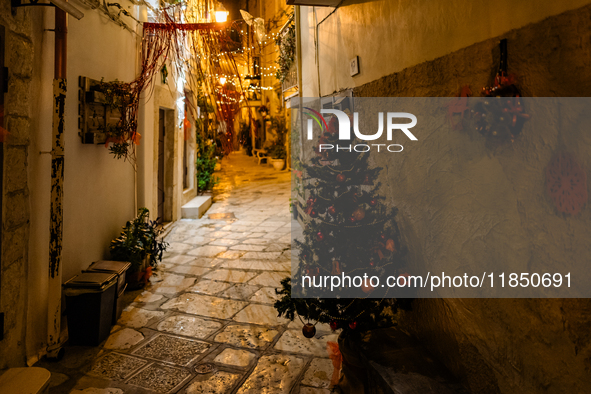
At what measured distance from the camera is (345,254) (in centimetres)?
301

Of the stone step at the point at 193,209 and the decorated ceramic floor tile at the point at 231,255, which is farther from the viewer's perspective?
the stone step at the point at 193,209

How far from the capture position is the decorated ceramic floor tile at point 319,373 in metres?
3.04

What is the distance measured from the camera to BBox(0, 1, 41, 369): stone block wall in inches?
115

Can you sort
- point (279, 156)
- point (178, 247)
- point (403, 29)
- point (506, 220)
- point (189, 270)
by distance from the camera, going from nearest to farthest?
point (506, 220) → point (403, 29) → point (189, 270) → point (178, 247) → point (279, 156)

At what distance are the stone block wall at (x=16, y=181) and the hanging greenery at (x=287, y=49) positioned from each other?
555 centimetres

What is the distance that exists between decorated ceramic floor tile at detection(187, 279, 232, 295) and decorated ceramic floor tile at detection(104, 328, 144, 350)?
1.13 meters

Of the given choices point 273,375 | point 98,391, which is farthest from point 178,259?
point 273,375

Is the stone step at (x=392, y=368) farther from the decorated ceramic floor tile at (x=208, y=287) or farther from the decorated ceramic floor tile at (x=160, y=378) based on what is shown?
the decorated ceramic floor tile at (x=208, y=287)

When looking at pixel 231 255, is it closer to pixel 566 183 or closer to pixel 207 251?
pixel 207 251

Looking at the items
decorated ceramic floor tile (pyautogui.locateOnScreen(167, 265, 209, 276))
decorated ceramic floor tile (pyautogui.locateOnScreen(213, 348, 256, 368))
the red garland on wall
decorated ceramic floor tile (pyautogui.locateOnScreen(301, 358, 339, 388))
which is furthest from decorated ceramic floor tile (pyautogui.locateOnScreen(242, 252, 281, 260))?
the red garland on wall

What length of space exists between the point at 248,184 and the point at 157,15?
924 centimetres

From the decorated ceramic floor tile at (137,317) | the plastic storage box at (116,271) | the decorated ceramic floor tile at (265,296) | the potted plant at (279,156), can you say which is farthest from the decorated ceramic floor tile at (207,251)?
the potted plant at (279,156)

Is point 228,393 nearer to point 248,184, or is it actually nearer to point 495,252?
point 495,252

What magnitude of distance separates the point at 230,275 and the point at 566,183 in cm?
453
